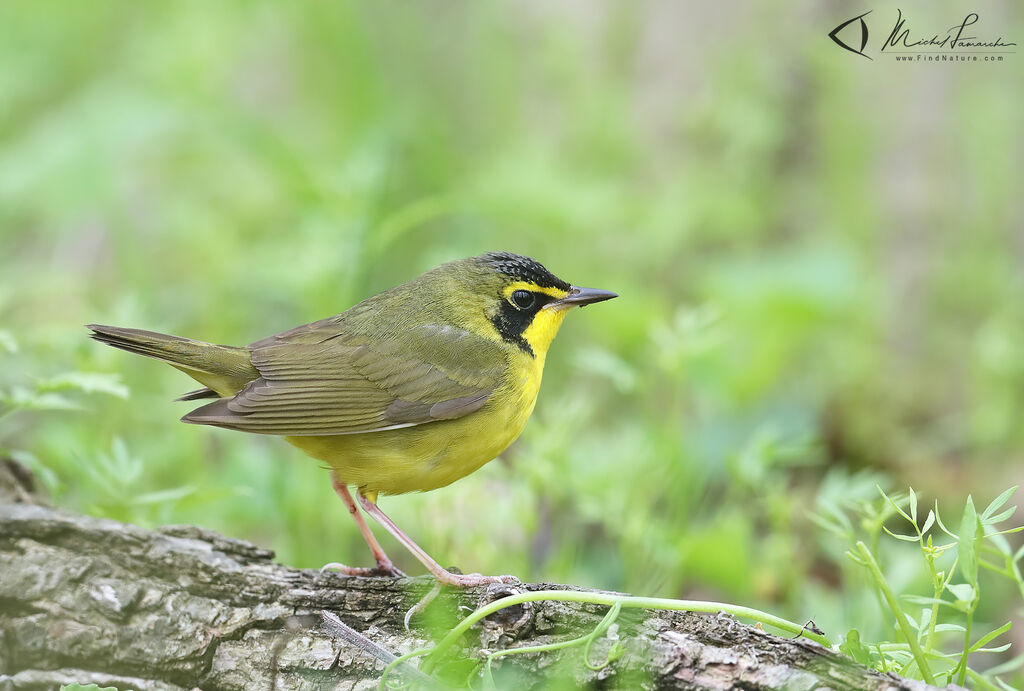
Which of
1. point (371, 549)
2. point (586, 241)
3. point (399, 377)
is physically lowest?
point (371, 549)

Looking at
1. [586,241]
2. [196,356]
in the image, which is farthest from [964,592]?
[586,241]

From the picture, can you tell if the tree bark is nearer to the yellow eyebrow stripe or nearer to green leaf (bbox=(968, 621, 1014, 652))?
green leaf (bbox=(968, 621, 1014, 652))

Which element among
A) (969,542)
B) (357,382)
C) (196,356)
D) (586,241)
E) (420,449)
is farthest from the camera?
(586,241)

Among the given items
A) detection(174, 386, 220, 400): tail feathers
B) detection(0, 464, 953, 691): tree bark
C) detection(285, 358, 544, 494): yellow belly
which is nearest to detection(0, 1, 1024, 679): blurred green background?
detection(174, 386, 220, 400): tail feathers

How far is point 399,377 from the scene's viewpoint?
4062 mm

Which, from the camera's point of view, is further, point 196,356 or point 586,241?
point 586,241

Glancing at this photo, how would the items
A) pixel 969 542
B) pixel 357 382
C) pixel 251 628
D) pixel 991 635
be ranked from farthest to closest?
1. pixel 357 382
2. pixel 251 628
3. pixel 991 635
4. pixel 969 542

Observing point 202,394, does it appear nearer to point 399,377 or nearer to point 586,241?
point 399,377

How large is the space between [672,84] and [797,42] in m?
1.31

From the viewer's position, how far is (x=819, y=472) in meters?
7.07

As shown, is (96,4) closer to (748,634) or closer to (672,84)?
(672,84)

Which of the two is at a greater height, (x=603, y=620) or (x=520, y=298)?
(x=520, y=298)

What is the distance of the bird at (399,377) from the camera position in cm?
373

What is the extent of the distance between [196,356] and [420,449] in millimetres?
947
